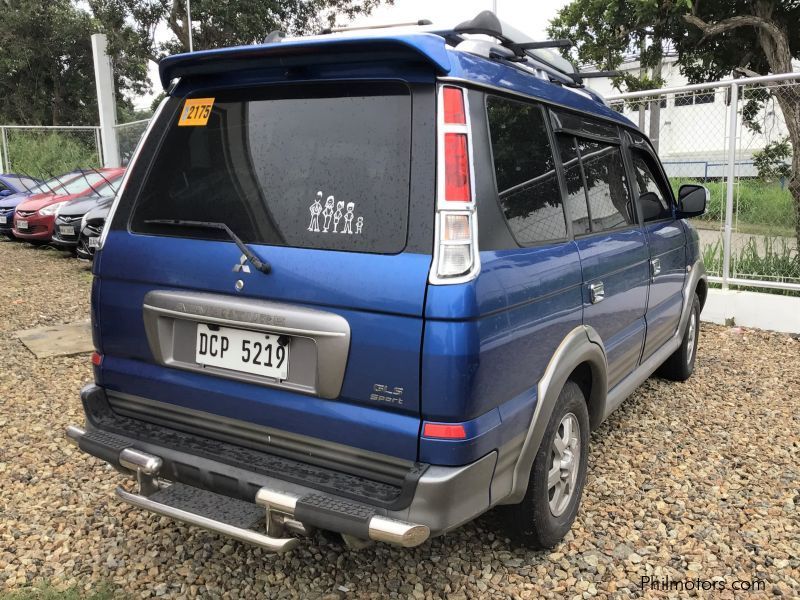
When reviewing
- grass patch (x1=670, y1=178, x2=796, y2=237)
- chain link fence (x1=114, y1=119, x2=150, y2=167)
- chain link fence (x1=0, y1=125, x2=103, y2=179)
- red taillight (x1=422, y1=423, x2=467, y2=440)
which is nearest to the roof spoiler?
red taillight (x1=422, y1=423, x2=467, y2=440)

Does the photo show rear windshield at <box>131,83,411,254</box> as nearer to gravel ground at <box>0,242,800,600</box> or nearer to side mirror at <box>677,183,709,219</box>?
gravel ground at <box>0,242,800,600</box>

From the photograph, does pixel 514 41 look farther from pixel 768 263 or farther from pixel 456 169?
pixel 768 263

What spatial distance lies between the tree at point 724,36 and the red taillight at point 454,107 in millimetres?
5734

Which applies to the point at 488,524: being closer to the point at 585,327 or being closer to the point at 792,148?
the point at 585,327

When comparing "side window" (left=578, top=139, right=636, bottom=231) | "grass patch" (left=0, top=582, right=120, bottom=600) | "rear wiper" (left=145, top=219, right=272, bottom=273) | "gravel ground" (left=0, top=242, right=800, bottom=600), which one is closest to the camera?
"rear wiper" (left=145, top=219, right=272, bottom=273)

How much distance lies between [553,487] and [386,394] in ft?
3.68

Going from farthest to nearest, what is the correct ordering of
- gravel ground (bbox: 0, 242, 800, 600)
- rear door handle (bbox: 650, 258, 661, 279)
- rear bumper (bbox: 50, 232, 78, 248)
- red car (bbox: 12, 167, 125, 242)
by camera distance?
red car (bbox: 12, 167, 125, 242) → rear bumper (bbox: 50, 232, 78, 248) → rear door handle (bbox: 650, 258, 661, 279) → gravel ground (bbox: 0, 242, 800, 600)

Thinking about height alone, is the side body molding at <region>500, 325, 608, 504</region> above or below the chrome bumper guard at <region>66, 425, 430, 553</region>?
above

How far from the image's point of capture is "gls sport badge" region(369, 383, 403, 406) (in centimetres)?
204

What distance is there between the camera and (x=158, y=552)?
9.15 feet

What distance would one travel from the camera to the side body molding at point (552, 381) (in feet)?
7.72

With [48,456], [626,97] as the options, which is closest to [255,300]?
[48,456]

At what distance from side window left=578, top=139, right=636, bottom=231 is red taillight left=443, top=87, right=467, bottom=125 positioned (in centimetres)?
114

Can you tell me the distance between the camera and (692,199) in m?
4.43
